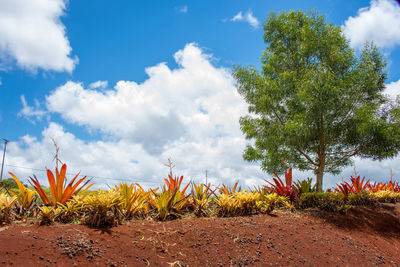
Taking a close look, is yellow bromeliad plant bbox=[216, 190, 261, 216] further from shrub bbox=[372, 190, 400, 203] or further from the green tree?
shrub bbox=[372, 190, 400, 203]

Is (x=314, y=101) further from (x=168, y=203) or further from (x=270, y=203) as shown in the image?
(x=168, y=203)

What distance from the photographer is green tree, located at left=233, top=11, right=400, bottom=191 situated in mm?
8719

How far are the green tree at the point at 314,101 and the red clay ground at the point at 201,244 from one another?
3951 mm

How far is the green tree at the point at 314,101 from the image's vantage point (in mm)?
8719

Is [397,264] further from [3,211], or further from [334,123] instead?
[3,211]

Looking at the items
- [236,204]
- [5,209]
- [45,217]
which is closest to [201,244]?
[236,204]

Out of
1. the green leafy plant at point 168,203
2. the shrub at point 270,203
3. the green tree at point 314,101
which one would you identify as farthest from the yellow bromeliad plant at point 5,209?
the green tree at point 314,101

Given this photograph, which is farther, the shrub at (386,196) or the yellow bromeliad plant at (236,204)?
the shrub at (386,196)

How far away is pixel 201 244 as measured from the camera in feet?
12.4

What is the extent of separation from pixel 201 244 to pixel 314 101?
6383mm

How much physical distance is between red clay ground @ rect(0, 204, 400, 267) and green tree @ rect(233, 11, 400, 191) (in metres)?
3.95

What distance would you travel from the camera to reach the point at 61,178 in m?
4.19

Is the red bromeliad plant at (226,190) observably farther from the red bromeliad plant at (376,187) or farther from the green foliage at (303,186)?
the red bromeliad plant at (376,187)

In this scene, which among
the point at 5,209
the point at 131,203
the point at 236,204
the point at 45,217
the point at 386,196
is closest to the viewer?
the point at 45,217
